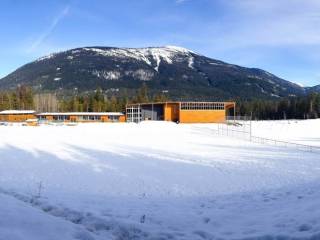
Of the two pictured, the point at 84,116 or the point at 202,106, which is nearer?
the point at 202,106

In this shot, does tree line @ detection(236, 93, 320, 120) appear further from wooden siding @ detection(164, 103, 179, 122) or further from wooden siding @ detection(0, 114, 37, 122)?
wooden siding @ detection(0, 114, 37, 122)

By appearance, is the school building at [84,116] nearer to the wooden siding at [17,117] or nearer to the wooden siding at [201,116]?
the wooden siding at [17,117]

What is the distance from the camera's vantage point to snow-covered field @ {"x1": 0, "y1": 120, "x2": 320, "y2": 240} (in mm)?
8969

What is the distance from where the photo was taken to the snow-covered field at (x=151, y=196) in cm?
897

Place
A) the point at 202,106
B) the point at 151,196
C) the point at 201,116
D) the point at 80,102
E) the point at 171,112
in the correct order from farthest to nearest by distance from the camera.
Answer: the point at 80,102 < the point at 171,112 < the point at 202,106 < the point at 201,116 < the point at 151,196

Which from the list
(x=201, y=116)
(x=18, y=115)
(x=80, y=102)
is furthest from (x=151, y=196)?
(x=80, y=102)

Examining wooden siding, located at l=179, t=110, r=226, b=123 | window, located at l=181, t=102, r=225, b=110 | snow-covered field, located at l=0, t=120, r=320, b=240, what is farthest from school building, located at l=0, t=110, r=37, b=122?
snow-covered field, located at l=0, t=120, r=320, b=240

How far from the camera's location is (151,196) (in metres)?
17.8

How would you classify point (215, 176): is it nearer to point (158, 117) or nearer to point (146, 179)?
point (146, 179)

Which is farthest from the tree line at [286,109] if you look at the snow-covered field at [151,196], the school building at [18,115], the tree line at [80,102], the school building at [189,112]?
the snow-covered field at [151,196]

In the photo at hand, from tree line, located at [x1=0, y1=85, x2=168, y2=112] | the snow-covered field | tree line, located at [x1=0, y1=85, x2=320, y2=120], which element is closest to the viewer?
the snow-covered field

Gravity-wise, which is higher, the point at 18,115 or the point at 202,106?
the point at 202,106

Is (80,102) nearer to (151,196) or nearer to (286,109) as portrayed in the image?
(286,109)

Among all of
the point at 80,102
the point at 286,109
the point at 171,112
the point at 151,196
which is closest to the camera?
the point at 151,196
